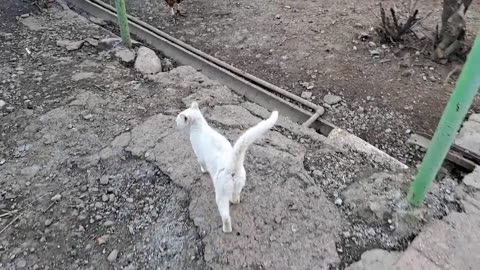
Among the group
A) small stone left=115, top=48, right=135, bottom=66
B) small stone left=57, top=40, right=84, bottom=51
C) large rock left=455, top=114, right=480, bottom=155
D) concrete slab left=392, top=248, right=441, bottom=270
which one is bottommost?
concrete slab left=392, top=248, right=441, bottom=270

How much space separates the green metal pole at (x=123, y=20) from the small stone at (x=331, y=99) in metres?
2.26

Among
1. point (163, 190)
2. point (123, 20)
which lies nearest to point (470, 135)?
point (163, 190)

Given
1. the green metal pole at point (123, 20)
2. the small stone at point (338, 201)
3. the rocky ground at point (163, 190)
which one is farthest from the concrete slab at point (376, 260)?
the green metal pole at point (123, 20)

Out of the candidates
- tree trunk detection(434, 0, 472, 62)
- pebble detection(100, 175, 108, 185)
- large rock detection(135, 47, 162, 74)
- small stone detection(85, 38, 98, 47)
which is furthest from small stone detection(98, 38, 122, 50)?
tree trunk detection(434, 0, 472, 62)

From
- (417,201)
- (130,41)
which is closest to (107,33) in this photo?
(130,41)

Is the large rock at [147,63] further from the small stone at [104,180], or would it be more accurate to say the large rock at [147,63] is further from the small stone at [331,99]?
the small stone at [331,99]

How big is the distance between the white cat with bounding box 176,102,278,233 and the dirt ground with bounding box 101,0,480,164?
1.61 meters

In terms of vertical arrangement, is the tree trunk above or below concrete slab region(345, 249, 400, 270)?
above

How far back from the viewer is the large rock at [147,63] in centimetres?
394

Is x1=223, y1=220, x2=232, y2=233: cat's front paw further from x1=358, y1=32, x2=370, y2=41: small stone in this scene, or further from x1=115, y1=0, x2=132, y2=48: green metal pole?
x1=358, y1=32, x2=370, y2=41: small stone

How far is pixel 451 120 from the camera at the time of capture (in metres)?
1.99

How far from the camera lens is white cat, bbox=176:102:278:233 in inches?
77.3

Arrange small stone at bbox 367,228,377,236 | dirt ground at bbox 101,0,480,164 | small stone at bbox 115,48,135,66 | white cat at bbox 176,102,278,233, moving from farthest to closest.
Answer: small stone at bbox 115,48,135,66
dirt ground at bbox 101,0,480,164
small stone at bbox 367,228,377,236
white cat at bbox 176,102,278,233

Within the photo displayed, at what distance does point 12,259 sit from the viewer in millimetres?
2268
